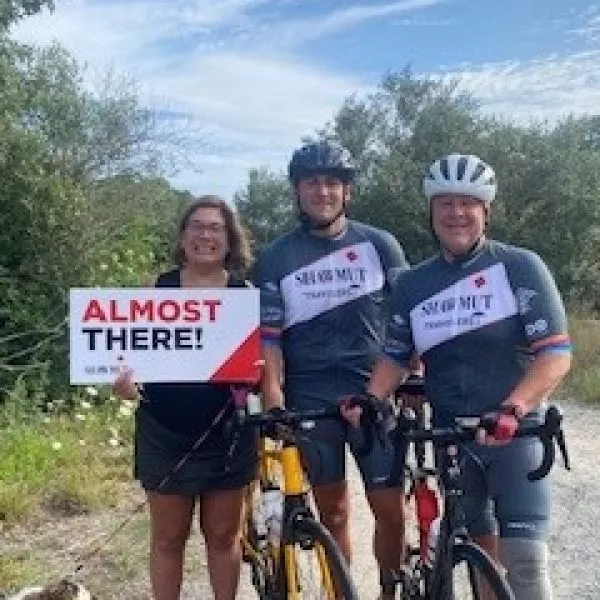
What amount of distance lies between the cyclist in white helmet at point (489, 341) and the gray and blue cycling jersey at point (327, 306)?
0.50 meters

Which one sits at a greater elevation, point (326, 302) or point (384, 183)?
point (384, 183)

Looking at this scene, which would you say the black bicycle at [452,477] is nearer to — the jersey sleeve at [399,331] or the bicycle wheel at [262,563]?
the jersey sleeve at [399,331]

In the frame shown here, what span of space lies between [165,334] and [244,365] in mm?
360

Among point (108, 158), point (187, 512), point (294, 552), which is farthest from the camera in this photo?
point (108, 158)

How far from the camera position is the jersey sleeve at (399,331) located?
3.76 meters

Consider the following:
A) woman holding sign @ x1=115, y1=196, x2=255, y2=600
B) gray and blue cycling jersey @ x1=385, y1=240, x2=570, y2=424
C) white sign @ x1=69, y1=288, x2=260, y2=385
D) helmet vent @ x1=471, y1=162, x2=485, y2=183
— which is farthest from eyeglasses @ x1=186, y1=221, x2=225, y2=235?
helmet vent @ x1=471, y1=162, x2=485, y2=183

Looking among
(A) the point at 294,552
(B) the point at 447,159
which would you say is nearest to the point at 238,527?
(A) the point at 294,552

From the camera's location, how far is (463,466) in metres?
3.48

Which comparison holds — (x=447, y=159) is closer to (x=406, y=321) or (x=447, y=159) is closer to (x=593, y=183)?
(x=406, y=321)

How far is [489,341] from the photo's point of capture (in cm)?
353

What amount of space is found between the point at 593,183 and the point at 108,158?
13.6m

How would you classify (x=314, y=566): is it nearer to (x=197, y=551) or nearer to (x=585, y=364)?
(x=197, y=551)

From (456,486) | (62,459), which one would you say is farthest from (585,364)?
(456,486)

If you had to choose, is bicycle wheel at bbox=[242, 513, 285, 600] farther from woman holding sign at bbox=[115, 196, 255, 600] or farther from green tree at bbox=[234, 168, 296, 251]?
green tree at bbox=[234, 168, 296, 251]
